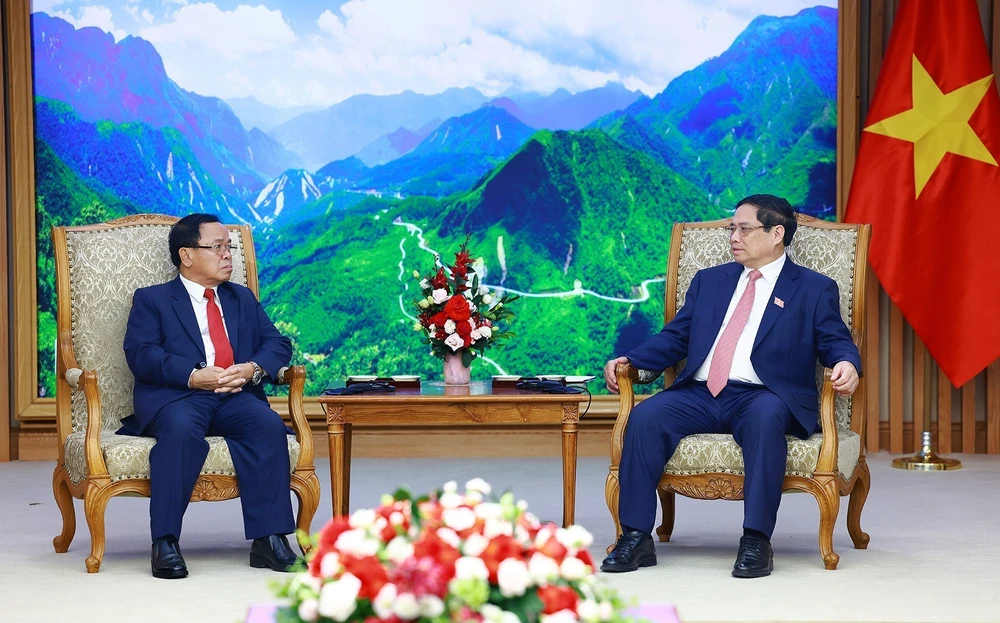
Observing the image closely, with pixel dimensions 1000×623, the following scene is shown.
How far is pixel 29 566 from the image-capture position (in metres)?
3.67

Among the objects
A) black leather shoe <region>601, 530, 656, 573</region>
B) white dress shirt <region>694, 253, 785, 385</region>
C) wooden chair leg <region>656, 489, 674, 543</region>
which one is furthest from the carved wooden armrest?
wooden chair leg <region>656, 489, 674, 543</region>

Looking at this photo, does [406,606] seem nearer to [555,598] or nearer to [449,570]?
[449,570]

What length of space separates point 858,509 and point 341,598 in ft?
9.38

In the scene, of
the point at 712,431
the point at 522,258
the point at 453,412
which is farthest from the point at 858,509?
the point at 522,258

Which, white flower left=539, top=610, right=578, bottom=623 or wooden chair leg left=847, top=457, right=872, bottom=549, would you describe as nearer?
white flower left=539, top=610, right=578, bottom=623

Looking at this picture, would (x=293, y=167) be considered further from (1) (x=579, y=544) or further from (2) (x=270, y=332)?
(1) (x=579, y=544)

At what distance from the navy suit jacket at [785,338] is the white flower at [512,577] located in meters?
2.32

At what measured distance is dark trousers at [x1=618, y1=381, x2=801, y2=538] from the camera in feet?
11.5

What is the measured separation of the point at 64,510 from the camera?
3.89 meters

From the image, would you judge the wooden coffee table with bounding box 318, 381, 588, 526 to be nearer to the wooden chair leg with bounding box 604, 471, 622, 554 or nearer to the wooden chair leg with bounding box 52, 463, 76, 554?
the wooden chair leg with bounding box 604, 471, 622, 554

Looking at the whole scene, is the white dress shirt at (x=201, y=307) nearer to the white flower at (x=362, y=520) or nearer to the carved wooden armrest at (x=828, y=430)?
the carved wooden armrest at (x=828, y=430)

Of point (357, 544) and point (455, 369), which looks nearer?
point (357, 544)

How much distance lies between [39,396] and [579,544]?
210 inches

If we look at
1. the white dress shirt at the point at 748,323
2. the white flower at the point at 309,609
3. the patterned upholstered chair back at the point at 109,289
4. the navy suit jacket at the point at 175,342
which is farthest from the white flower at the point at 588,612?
the patterned upholstered chair back at the point at 109,289
